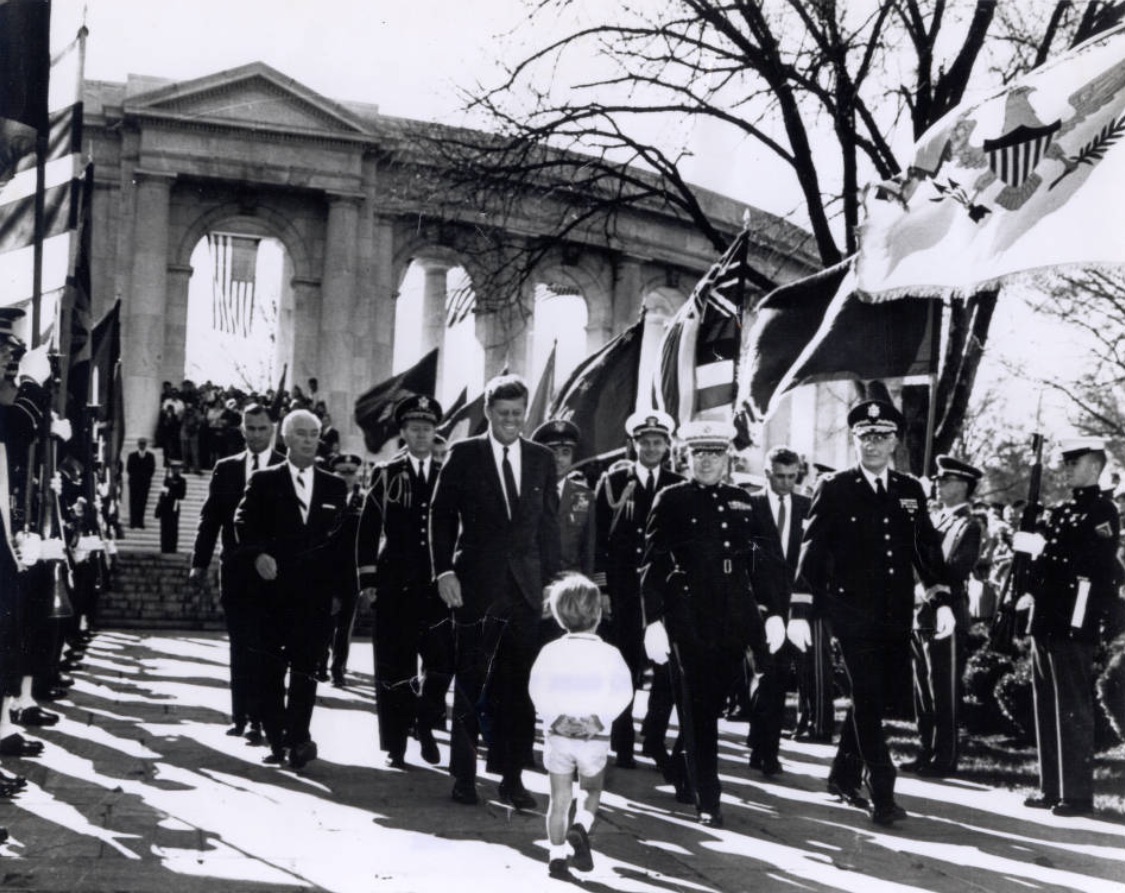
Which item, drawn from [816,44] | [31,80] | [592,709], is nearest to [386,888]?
[592,709]

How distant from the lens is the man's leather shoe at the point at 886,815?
7.31m

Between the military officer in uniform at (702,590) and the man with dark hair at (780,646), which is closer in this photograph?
the military officer in uniform at (702,590)

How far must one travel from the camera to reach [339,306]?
43.0 metres

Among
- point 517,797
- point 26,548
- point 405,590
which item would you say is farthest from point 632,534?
point 26,548

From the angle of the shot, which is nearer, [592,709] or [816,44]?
[592,709]

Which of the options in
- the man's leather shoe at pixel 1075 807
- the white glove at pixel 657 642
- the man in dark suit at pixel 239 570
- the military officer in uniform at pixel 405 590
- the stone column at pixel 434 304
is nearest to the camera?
the white glove at pixel 657 642

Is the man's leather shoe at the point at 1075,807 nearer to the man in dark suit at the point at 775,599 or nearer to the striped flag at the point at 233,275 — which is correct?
the man in dark suit at the point at 775,599

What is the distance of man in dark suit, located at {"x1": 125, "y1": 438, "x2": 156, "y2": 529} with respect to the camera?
2884cm

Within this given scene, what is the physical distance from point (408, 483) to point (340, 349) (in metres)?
33.7

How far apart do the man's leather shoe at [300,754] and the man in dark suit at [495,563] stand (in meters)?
1.18

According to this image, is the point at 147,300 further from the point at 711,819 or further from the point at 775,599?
the point at 711,819

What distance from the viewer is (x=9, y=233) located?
9203mm

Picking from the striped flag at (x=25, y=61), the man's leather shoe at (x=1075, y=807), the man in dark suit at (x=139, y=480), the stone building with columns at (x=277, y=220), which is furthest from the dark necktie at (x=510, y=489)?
the stone building with columns at (x=277, y=220)

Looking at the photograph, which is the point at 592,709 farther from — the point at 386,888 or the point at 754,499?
the point at 754,499
